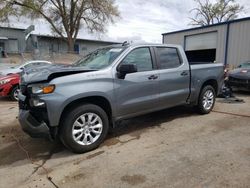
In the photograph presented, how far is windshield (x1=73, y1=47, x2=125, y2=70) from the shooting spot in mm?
4375

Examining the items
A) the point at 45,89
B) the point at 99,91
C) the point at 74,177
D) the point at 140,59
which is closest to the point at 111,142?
the point at 99,91

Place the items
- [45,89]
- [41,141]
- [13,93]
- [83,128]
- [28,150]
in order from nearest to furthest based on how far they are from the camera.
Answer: [45,89] → [83,128] → [28,150] → [41,141] → [13,93]

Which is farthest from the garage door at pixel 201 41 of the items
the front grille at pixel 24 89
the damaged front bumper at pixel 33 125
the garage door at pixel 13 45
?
the garage door at pixel 13 45

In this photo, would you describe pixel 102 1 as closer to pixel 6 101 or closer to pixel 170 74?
pixel 6 101

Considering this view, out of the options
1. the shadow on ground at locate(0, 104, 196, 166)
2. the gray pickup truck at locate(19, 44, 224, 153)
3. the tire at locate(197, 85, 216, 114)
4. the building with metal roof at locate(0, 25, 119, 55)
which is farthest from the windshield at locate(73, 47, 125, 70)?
the building with metal roof at locate(0, 25, 119, 55)

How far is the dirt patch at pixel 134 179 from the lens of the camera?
304 cm

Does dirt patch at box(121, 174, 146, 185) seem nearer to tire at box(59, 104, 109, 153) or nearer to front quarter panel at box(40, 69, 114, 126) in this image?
tire at box(59, 104, 109, 153)

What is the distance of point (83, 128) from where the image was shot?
12.9 ft

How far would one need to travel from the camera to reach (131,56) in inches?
179

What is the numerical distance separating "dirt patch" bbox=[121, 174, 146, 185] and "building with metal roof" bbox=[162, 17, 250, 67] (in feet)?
48.0

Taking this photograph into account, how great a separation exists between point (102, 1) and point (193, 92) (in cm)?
2886

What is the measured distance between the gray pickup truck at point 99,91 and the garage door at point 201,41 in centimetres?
1344

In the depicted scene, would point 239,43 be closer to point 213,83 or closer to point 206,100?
point 213,83

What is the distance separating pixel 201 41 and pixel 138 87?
15.8 meters
